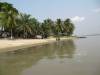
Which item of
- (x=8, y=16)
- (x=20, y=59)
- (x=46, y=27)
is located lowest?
(x=20, y=59)

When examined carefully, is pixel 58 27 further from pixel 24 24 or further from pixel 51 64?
pixel 51 64

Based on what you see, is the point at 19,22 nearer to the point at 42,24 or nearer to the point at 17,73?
the point at 42,24

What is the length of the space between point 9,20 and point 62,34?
1659 inches

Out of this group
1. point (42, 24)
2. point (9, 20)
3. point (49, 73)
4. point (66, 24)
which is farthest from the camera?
point (66, 24)

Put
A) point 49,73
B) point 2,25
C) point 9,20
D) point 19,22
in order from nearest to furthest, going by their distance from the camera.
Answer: point 49,73 → point 9,20 → point 2,25 → point 19,22

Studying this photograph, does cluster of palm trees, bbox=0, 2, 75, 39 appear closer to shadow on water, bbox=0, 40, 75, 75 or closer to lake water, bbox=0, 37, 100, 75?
shadow on water, bbox=0, 40, 75, 75

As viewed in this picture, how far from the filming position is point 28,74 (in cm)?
1084

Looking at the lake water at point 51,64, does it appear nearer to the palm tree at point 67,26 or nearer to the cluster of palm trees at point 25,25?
the cluster of palm trees at point 25,25

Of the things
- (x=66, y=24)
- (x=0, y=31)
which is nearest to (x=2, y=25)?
(x=0, y=31)

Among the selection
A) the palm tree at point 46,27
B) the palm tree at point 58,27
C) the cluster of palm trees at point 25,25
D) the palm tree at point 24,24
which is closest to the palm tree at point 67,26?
the cluster of palm trees at point 25,25

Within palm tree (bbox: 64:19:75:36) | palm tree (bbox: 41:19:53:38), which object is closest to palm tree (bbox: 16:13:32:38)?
palm tree (bbox: 41:19:53:38)

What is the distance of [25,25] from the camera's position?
200ft

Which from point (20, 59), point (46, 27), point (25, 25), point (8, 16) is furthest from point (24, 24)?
point (20, 59)

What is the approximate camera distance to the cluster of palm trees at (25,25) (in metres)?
52.8
